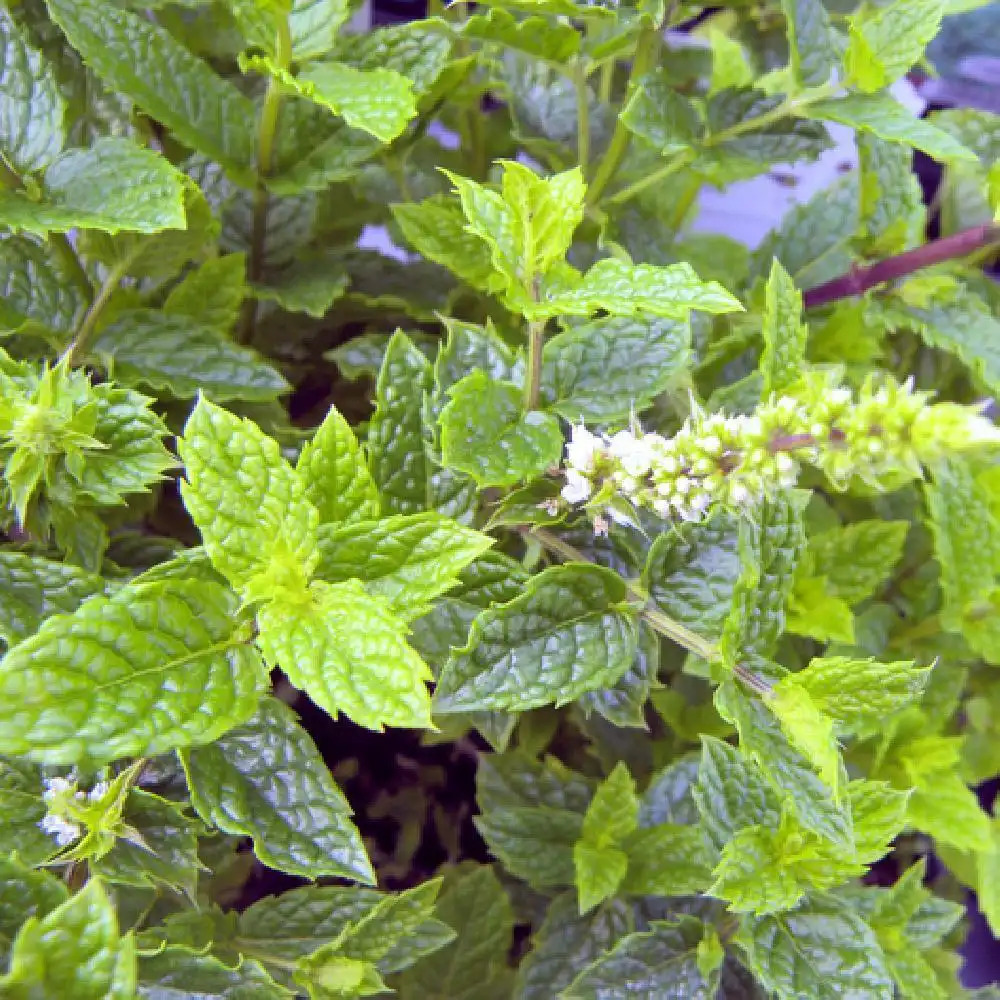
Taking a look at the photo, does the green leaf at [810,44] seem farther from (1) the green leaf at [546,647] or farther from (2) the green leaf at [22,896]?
(2) the green leaf at [22,896]

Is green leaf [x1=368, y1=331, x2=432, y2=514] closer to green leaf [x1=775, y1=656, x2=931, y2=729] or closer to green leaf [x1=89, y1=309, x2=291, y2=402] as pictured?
green leaf [x1=89, y1=309, x2=291, y2=402]

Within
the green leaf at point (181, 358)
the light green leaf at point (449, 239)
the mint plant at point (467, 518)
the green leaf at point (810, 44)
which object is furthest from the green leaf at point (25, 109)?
the green leaf at point (810, 44)

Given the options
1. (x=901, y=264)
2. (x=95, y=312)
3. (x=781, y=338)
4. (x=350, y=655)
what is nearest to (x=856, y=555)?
(x=901, y=264)

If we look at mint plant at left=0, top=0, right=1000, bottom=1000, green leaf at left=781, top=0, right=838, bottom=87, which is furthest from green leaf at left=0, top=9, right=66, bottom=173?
green leaf at left=781, top=0, right=838, bottom=87

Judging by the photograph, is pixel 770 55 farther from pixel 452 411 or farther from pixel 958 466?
pixel 452 411

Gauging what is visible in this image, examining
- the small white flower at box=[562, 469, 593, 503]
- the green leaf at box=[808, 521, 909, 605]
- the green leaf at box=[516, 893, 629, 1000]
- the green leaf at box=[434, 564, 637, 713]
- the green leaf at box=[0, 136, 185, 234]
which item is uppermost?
the green leaf at box=[0, 136, 185, 234]
